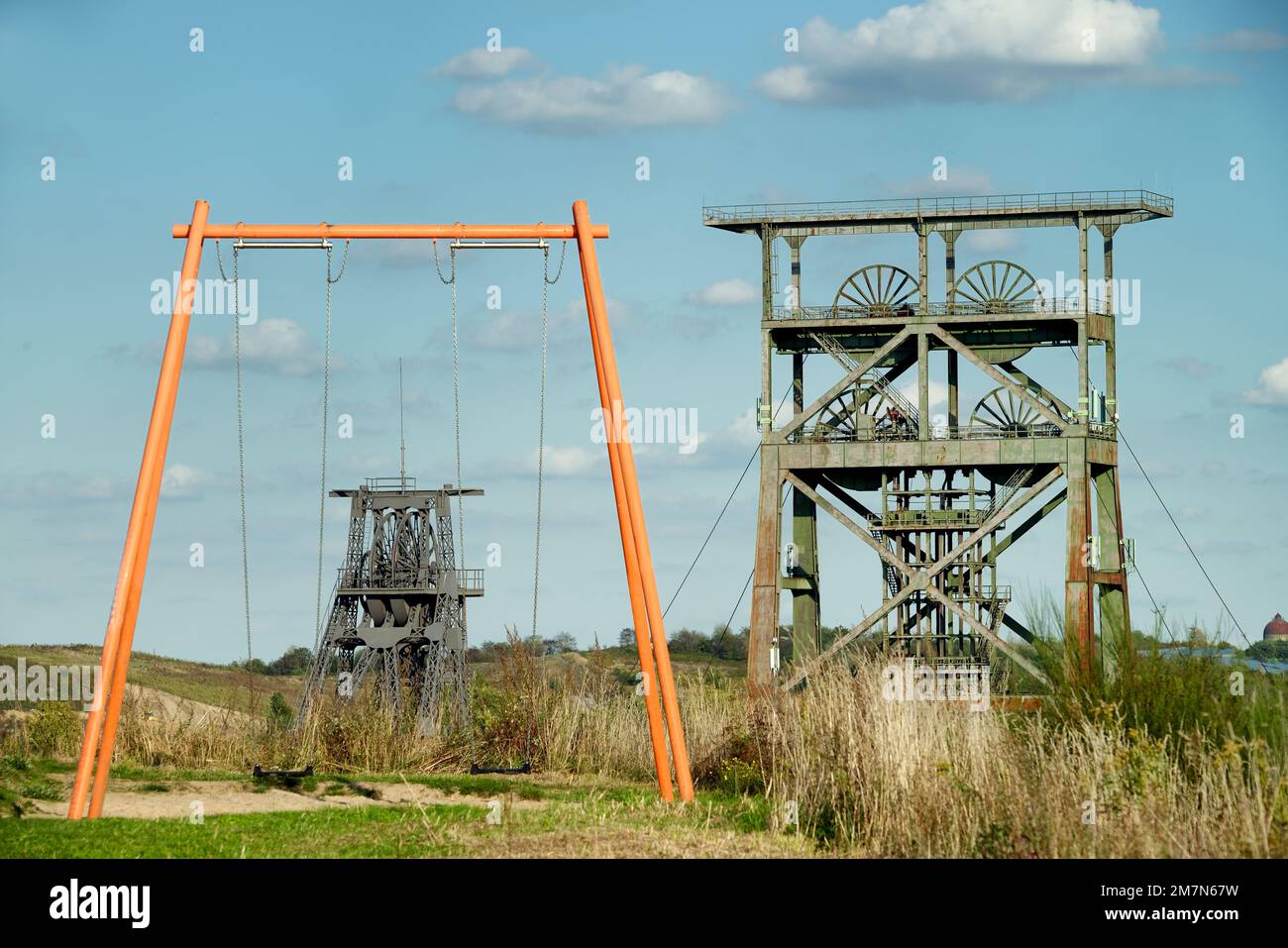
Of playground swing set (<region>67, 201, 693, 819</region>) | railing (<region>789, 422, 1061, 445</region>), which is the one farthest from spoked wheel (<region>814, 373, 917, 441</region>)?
playground swing set (<region>67, 201, 693, 819</region>)

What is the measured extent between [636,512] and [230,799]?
6037 mm

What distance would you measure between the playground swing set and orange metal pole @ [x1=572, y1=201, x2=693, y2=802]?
0.04 feet

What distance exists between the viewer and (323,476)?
20.6 m

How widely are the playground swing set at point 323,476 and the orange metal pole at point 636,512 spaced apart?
11 millimetres

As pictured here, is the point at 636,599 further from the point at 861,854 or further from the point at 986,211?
the point at 986,211

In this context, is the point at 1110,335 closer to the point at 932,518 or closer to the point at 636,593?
the point at 932,518

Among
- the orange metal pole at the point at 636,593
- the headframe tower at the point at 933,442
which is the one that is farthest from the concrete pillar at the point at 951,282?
the orange metal pole at the point at 636,593

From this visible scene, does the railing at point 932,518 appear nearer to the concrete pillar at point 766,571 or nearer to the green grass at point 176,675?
the concrete pillar at point 766,571

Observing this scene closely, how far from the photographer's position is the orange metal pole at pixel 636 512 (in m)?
19.9

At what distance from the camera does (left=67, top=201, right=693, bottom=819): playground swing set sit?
19438mm

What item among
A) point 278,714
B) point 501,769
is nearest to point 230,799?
point 501,769

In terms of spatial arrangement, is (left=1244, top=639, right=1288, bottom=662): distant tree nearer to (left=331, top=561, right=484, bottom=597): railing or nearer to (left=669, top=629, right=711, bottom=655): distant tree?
(left=331, top=561, right=484, bottom=597): railing

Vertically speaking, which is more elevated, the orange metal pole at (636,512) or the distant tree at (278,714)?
the orange metal pole at (636,512)
